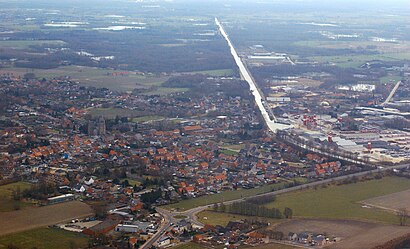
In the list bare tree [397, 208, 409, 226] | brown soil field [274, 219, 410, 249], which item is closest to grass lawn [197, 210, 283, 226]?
brown soil field [274, 219, 410, 249]

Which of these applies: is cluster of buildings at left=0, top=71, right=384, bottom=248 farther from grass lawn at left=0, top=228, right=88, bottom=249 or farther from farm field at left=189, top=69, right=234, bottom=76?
farm field at left=189, top=69, right=234, bottom=76

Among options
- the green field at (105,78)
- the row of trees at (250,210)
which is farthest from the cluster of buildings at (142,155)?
the green field at (105,78)

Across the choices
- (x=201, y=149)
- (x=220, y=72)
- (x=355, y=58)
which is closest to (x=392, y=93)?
(x=220, y=72)

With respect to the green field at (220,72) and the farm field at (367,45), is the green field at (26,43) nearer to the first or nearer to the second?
the green field at (220,72)

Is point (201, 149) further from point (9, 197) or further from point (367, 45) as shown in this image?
point (367, 45)

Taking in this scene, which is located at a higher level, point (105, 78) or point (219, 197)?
point (219, 197)

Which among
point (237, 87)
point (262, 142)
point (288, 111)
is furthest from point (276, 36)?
point (262, 142)
